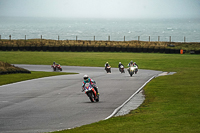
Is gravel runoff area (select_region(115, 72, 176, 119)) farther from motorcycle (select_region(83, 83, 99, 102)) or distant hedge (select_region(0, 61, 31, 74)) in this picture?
distant hedge (select_region(0, 61, 31, 74))

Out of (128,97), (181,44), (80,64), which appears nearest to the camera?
(128,97)

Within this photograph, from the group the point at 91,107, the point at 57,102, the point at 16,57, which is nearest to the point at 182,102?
the point at 91,107

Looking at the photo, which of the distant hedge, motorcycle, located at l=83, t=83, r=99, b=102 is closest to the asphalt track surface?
motorcycle, located at l=83, t=83, r=99, b=102

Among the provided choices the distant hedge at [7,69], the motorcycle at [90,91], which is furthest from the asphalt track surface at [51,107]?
the distant hedge at [7,69]

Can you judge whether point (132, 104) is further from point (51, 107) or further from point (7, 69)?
point (7, 69)

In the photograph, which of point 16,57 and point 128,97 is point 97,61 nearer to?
point 16,57

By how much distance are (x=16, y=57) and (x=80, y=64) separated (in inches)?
481

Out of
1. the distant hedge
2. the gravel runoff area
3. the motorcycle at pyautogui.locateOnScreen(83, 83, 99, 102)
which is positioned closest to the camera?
the gravel runoff area

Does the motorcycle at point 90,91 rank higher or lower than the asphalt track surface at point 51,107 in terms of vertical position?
higher

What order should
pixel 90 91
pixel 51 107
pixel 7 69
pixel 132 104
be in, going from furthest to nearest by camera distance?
pixel 7 69 < pixel 90 91 < pixel 132 104 < pixel 51 107

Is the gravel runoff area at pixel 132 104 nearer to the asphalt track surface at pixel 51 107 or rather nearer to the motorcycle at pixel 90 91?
the asphalt track surface at pixel 51 107

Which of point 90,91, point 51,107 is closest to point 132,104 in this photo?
point 90,91

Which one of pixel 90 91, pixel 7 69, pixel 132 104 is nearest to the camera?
pixel 132 104

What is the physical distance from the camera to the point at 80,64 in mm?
51250
